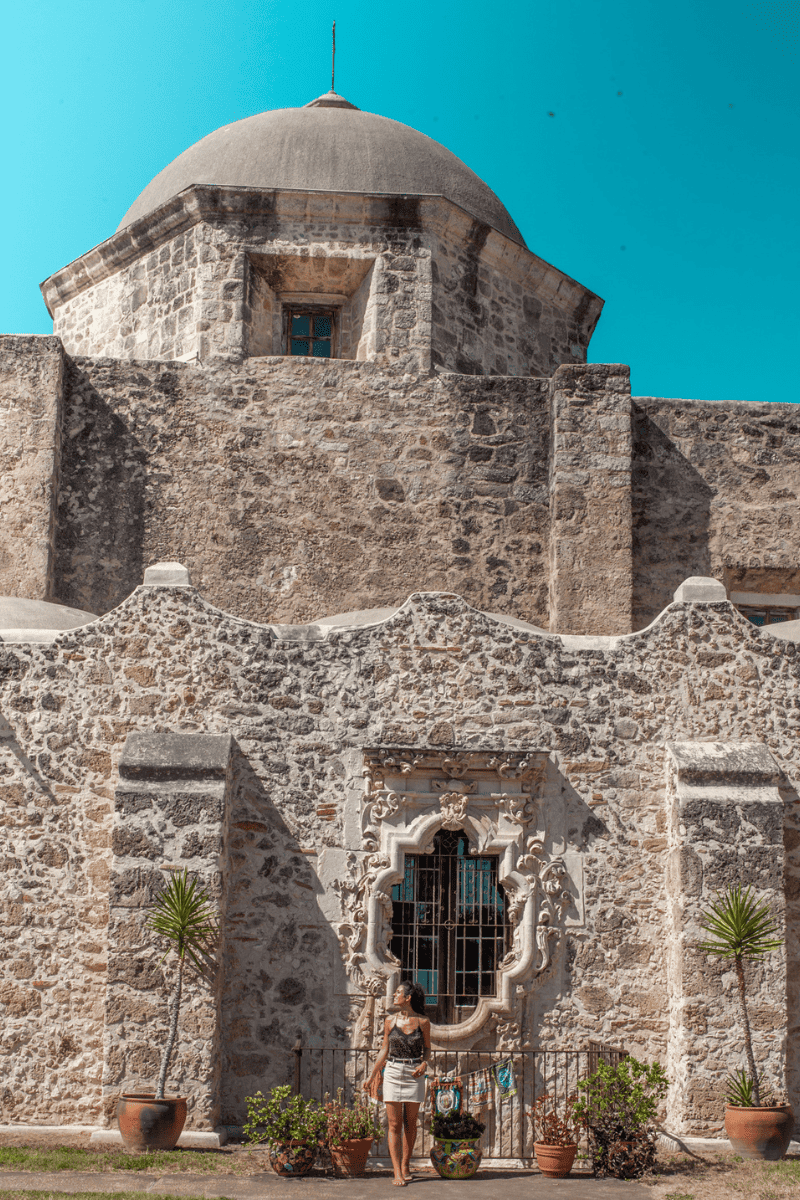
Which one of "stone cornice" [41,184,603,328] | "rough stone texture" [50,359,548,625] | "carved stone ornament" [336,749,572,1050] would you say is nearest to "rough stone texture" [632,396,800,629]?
"rough stone texture" [50,359,548,625]

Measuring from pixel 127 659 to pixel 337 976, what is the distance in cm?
273

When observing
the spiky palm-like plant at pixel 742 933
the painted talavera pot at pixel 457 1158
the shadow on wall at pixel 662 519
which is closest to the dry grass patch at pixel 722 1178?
the spiky palm-like plant at pixel 742 933

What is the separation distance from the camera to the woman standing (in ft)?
26.2

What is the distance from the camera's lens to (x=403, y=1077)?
26.4 ft

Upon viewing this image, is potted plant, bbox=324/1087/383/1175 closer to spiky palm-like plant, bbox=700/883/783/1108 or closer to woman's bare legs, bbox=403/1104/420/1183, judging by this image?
woman's bare legs, bbox=403/1104/420/1183

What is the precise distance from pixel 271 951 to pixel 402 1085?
1.41 m

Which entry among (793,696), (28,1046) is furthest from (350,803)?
(793,696)

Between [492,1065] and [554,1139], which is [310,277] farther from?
[554,1139]

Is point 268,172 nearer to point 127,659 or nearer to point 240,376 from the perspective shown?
point 240,376

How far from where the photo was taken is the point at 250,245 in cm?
1305

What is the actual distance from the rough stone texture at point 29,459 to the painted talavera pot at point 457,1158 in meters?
5.95

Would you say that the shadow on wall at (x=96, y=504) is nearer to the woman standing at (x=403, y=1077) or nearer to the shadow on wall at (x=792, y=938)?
the woman standing at (x=403, y=1077)

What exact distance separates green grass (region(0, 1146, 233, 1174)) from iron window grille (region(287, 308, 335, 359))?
8154 mm

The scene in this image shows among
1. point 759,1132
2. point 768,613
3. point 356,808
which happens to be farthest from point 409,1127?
point 768,613
